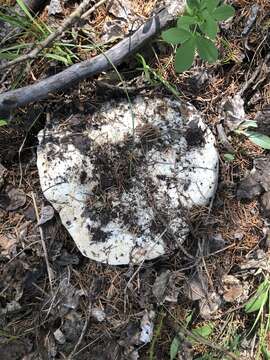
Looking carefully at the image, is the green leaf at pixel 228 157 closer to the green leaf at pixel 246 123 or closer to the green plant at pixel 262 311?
the green leaf at pixel 246 123

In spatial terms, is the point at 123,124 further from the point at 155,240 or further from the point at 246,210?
the point at 246,210

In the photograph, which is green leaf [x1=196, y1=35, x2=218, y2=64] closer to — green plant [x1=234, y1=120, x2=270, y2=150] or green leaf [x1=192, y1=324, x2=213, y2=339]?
green plant [x1=234, y1=120, x2=270, y2=150]

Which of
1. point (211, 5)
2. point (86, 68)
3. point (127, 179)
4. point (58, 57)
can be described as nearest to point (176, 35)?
point (211, 5)

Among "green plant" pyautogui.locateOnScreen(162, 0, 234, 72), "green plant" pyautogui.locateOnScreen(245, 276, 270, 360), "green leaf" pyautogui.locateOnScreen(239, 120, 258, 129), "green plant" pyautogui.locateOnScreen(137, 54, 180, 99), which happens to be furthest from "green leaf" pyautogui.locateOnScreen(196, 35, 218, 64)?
"green plant" pyautogui.locateOnScreen(245, 276, 270, 360)

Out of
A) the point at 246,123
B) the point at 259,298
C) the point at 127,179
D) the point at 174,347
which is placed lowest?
the point at 174,347

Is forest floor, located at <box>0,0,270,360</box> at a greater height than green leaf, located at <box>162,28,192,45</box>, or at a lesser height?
lesser

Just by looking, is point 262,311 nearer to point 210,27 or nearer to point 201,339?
point 201,339
